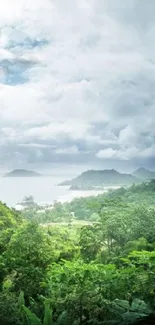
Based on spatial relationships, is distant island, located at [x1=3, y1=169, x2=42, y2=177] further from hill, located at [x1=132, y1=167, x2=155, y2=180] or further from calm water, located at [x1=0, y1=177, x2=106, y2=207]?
hill, located at [x1=132, y1=167, x2=155, y2=180]

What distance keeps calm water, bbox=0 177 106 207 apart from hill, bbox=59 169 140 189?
285 cm

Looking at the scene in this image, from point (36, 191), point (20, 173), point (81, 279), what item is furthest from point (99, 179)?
point (81, 279)

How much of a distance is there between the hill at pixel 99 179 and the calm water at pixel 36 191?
9.34 ft

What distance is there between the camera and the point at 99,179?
65.4m

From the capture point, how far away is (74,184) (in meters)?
64.2

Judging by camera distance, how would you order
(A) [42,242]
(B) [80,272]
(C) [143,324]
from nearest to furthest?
(C) [143,324]
(B) [80,272]
(A) [42,242]

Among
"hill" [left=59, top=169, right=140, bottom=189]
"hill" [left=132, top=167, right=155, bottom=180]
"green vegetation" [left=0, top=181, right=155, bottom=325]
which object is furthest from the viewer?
"hill" [left=59, top=169, right=140, bottom=189]

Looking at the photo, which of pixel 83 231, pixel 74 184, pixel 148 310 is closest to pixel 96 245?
pixel 83 231

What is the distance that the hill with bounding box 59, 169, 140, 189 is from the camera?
61.2m

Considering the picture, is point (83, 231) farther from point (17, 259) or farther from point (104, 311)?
point (104, 311)

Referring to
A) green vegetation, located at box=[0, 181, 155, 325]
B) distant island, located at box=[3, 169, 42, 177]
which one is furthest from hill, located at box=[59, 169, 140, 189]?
green vegetation, located at box=[0, 181, 155, 325]

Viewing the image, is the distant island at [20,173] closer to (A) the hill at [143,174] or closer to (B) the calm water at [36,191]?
(B) the calm water at [36,191]

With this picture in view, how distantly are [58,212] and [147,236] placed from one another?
73.6 feet

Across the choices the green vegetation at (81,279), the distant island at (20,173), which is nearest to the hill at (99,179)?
the distant island at (20,173)
